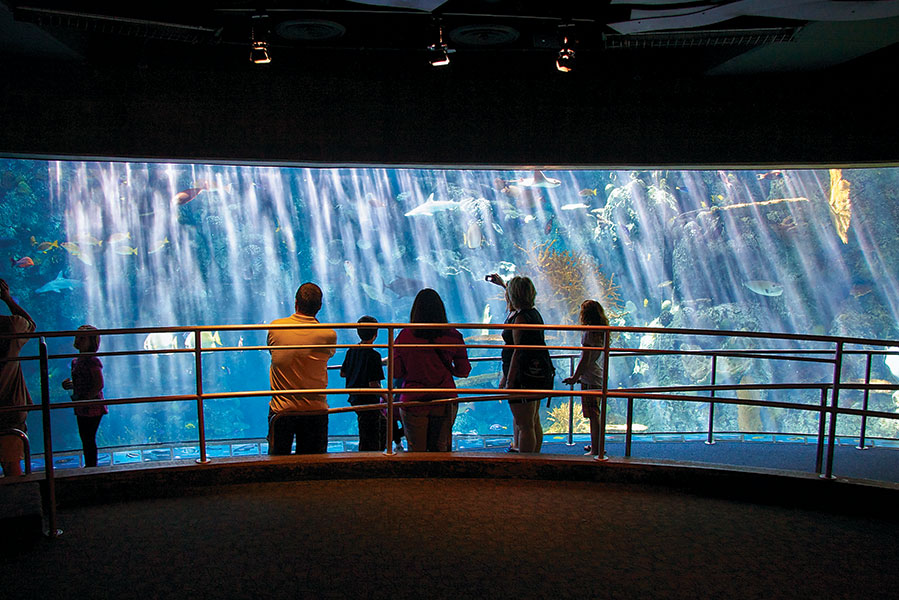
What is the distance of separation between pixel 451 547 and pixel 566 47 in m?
3.17

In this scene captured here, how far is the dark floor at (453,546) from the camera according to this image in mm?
1855

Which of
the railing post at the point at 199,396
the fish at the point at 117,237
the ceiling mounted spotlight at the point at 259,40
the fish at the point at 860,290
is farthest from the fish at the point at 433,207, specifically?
the railing post at the point at 199,396

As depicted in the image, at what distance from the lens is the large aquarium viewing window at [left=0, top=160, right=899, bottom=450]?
2570 cm

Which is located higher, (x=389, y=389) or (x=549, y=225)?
(x=549, y=225)

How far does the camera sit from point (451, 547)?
215 centimetres

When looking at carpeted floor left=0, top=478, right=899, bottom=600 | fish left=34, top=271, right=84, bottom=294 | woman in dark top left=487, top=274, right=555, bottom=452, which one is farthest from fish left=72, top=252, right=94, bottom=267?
woman in dark top left=487, top=274, right=555, bottom=452

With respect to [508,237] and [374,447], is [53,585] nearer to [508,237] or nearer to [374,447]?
[374,447]

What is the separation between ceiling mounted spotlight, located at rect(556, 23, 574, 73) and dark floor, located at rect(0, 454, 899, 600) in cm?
268

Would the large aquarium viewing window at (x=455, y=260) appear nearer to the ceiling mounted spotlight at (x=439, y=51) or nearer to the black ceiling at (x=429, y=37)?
the black ceiling at (x=429, y=37)

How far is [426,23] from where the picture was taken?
4.08m

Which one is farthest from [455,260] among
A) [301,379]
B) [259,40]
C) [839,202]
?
[301,379]

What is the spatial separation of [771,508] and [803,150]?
3162 millimetres

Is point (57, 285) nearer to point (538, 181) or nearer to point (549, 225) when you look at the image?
point (538, 181)

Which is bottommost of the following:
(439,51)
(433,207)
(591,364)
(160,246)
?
(591,364)
